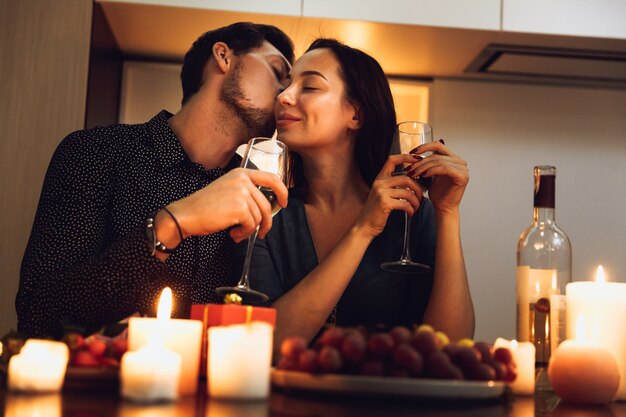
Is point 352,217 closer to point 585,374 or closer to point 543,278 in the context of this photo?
point 543,278

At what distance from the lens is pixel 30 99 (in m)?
2.34

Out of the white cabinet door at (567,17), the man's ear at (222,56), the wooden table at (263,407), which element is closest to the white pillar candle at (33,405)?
the wooden table at (263,407)

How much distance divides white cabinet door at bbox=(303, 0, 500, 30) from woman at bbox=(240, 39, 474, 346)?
0.52 meters

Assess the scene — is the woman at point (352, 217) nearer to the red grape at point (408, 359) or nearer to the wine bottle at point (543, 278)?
the wine bottle at point (543, 278)

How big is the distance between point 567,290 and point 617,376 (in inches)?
5.4

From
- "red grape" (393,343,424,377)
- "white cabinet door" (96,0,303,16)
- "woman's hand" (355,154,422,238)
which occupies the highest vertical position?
"white cabinet door" (96,0,303,16)

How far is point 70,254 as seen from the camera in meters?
1.49

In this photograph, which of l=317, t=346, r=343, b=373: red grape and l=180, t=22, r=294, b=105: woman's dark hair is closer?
l=317, t=346, r=343, b=373: red grape

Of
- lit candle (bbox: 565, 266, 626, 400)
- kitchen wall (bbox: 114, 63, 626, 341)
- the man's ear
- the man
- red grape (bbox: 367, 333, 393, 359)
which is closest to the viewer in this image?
red grape (bbox: 367, 333, 393, 359)

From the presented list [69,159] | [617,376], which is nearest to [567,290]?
[617,376]

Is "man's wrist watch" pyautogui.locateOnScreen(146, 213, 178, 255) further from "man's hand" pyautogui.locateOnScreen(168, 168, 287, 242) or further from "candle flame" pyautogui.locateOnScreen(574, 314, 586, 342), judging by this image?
"candle flame" pyautogui.locateOnScreen(574, 314, 586, 342)

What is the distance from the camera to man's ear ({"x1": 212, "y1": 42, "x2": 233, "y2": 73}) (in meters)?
1.93

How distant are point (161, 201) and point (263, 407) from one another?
3.30 feet

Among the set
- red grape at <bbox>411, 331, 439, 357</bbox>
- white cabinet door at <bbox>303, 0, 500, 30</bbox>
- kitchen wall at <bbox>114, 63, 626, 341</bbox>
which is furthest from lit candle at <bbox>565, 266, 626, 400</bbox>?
kitchen wall at <bbox>114, 63, 626, 341</bbox>
